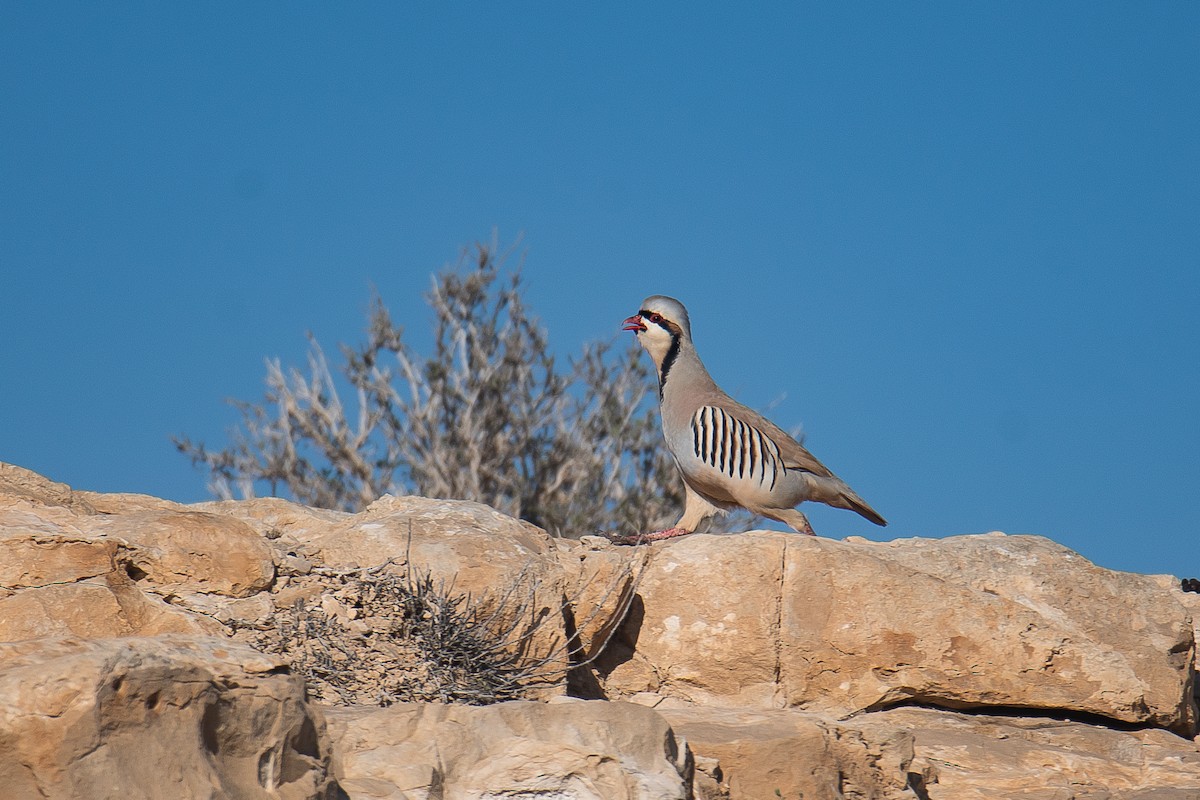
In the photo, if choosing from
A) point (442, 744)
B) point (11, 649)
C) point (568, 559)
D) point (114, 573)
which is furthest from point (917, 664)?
point (11, 649)

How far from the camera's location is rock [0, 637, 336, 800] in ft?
9.39

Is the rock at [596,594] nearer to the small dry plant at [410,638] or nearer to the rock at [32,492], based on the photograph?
the small dry plant at [410,638]

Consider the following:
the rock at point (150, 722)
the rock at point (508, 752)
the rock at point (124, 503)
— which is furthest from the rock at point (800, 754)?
the rock at point (124, 503)

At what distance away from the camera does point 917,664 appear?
19.8ft

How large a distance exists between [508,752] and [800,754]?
4.11 feet

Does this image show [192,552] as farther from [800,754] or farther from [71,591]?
[800,754]

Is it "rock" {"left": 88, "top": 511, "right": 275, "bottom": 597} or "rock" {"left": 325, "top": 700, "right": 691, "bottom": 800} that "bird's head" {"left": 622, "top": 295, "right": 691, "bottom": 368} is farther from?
"rock" {"left": 325, "top": 700, "right": 691, "bottom": 800}

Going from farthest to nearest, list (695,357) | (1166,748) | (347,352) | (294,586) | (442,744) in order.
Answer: (347,352), (695,357), (1166,748), (294,586), (442,744)

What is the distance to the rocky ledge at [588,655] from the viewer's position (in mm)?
3410

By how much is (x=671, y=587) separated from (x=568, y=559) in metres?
0.50

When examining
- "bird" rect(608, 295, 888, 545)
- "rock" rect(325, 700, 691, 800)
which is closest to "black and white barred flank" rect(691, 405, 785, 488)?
"bird" rect(608, 295, 888, 545)

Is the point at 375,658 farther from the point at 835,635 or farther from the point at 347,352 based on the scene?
the point at 347,352

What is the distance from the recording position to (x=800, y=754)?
14.9ft

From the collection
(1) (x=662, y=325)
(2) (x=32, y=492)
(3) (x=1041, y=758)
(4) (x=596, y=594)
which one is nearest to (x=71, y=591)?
(2) (x=32, y=492)
